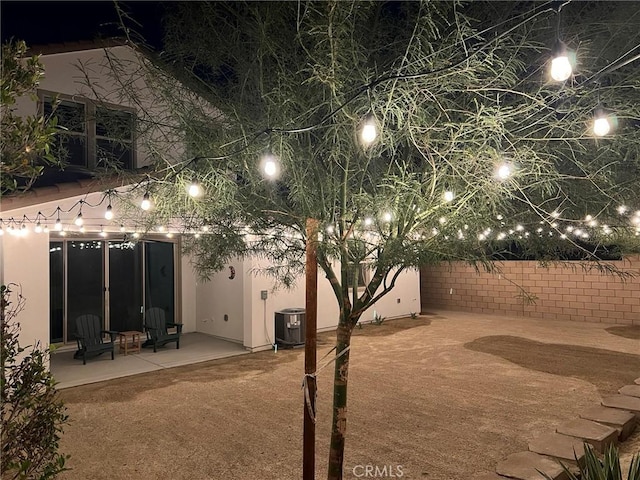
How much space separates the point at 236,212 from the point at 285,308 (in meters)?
6.10

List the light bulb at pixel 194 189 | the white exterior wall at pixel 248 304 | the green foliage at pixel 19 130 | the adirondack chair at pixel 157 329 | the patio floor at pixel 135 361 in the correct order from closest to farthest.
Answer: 1. the green foliage at pixel 19 130
2. the light bulb at pixel 194 189
3. the patio floor at pixel 135 361
4. the white exterior wall at pixel 248 304
5. the adirondack chair at pixel 157 329

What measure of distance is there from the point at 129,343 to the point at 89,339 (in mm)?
1135

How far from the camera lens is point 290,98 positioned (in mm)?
2941

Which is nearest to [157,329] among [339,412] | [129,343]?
[129,343]

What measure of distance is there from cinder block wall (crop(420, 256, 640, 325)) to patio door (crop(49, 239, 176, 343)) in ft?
20.1

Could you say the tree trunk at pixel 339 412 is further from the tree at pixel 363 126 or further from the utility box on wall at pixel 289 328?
the utility box on wall at pixel 289 328

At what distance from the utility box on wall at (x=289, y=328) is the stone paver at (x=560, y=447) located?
5.41 meters

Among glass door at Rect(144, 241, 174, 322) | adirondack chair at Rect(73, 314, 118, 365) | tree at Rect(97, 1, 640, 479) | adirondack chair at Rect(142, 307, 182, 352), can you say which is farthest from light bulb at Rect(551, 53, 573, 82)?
glass door at Rect(144, 241, 174, 322)

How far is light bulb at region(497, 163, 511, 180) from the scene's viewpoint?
272cm

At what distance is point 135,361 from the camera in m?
8.20

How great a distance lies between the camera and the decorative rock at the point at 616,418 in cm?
458

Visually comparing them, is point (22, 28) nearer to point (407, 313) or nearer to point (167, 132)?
point (167, 132)

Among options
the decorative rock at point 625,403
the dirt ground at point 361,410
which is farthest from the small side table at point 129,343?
the decorative rock at point 625,403

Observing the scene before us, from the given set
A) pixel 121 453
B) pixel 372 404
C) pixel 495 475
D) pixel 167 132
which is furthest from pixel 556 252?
pixel 121 453
